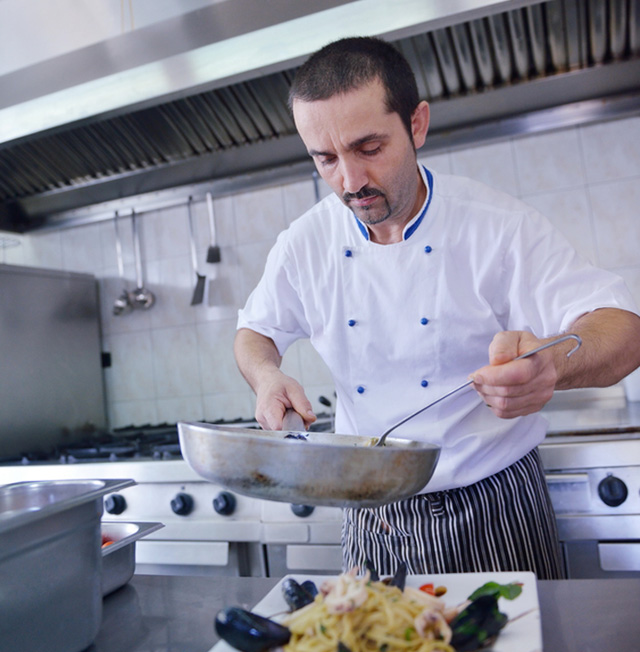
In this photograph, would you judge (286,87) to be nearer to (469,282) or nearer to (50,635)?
(469,282)

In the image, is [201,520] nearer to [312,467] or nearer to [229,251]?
[229,251]

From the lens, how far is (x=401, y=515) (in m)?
1.24

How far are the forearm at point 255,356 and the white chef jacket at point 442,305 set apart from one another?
120mm

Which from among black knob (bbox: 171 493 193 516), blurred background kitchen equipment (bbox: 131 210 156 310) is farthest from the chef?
blurred background kitchen equipment (bbox: 131 210 156 310)

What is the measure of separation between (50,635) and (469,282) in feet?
3.11

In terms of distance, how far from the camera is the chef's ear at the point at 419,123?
1263mm

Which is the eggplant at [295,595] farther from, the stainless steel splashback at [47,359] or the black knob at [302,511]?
the stainless steel splashback at [47,359]

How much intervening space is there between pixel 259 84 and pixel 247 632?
6.94 ft

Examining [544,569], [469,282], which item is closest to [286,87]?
[469,282]

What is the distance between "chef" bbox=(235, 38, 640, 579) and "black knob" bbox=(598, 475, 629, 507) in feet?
1.34

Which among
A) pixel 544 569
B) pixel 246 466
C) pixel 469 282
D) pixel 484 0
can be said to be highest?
pixel 484 0

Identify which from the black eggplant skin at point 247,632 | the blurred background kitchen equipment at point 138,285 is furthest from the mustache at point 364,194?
the blurred background kitchen equipment at point 138,285

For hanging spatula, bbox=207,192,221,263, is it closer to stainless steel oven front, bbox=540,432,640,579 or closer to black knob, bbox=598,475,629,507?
stainless steel oven front, bbox=540,432,640,579

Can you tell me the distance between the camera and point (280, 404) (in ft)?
3.43
